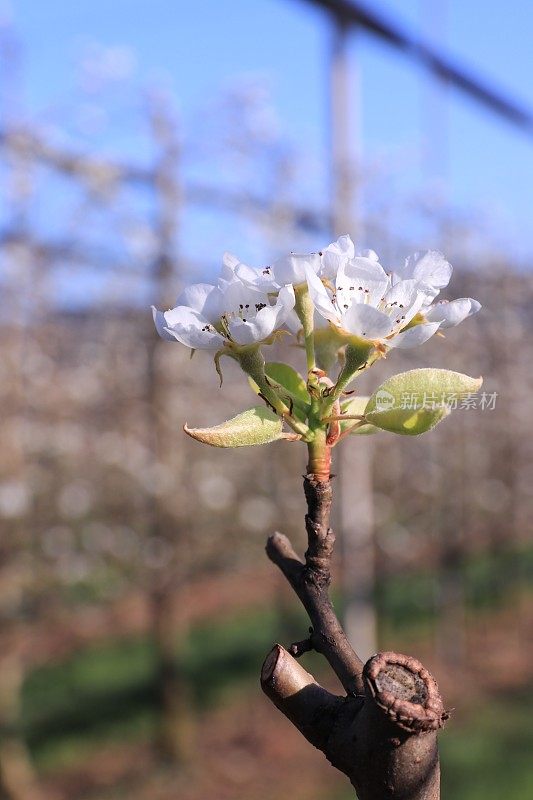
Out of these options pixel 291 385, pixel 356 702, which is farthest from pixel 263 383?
pixel 356 702

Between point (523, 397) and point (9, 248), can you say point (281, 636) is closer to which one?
point (9, 248)

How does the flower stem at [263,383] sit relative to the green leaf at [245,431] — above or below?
above

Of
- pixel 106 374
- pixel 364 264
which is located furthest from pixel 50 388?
pixel 364 264

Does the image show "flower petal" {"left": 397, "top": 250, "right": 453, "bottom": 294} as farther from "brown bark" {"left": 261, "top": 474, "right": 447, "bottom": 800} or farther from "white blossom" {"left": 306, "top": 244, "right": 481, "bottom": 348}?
"brown bark" {"left": 261, "top": 474, "right": 447, "bottom": 800}

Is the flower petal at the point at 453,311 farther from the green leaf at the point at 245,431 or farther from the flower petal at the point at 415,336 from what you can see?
the green leaf at the point at 245,431

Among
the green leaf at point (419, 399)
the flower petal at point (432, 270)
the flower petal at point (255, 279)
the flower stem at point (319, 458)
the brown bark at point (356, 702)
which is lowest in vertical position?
the brown bark at point (356, 702)

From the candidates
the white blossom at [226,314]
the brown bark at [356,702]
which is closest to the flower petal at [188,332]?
the white blossom at [226,314]

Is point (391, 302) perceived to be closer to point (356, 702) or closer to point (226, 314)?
point (226, 314)
